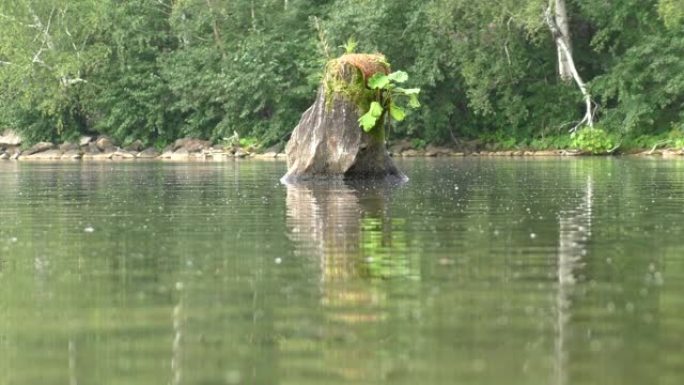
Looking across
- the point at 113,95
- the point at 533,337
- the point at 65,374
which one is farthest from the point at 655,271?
the point at 113,95

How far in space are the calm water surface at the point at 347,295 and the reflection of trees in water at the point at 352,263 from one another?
29mm

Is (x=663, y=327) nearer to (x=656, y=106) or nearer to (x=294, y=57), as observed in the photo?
(x=656, y=106)

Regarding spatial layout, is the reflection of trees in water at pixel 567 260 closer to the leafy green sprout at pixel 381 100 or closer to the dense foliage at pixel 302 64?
the leafy green sprout at pixel 381 100

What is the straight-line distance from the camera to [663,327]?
937 centimetres

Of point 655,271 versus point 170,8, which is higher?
point 170,8

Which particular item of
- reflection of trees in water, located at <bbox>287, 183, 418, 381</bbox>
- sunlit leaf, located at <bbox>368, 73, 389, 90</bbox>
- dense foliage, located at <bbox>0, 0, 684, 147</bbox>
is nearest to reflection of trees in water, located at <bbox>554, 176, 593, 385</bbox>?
reflection of trees in water, located at <bbox>287, 183, 418, 381</bbox>

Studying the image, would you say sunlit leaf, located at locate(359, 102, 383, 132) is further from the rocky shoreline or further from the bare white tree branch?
the bare white tree branch

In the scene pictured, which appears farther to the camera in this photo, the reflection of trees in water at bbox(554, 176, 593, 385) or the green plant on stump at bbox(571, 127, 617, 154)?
the green plant on stump at bbox(571, 127, 617, 154)

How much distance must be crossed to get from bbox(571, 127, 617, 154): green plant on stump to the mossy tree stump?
25.8m

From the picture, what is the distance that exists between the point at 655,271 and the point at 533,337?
371 centimetres

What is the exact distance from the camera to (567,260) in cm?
1323

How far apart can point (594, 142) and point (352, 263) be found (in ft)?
148

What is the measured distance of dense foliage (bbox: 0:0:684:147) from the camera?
5891 centimetres

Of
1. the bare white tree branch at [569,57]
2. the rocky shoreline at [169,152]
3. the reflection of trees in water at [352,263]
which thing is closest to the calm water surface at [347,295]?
the reflection of trees in water at [352,263]
